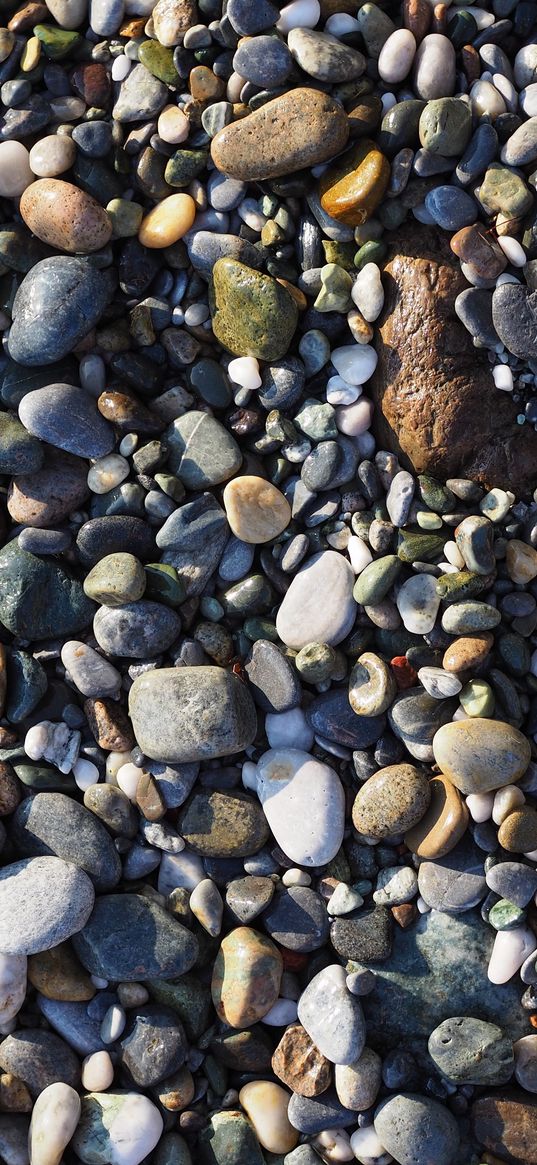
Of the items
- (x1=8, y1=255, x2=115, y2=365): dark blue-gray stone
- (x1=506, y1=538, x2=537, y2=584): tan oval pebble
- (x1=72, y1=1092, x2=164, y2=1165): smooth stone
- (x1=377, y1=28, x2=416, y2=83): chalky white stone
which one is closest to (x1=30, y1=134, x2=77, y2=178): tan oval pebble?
(x1=8, y1=255, x2=115, y2=365): dark blue-gray stone

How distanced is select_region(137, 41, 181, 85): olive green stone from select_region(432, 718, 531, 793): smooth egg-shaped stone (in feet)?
7.14

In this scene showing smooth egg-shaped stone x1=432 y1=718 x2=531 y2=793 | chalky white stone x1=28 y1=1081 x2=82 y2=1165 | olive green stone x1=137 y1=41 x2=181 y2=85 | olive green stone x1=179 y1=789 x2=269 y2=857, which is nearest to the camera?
chalky white stone x1=28 y1=1081 x2=82 y2=1165

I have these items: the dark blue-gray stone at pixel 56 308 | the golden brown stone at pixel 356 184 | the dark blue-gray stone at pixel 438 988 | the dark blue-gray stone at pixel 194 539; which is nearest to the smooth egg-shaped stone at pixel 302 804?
the dark blue-gray stone at pixel 438 988

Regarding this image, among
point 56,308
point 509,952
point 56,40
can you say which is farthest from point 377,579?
point 56,40

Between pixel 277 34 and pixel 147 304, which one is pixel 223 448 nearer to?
pixel 147 304

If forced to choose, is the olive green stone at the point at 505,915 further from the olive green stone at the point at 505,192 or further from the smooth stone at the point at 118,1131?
the olive green stone at the point at 505,192

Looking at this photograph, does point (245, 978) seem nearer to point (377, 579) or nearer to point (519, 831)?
point (519, 831)

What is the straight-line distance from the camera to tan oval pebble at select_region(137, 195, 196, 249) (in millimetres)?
2861

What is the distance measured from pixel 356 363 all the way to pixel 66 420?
0.90 meters

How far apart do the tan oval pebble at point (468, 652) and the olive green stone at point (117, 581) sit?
942 millimetres

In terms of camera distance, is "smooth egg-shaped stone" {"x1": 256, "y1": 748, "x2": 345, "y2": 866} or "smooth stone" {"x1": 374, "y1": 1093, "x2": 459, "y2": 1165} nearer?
"smooth stone" {"x1": 374, "y1": 1093, "x2": 459, "y2": 1165}

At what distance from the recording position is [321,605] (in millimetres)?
2795

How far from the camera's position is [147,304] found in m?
2.91

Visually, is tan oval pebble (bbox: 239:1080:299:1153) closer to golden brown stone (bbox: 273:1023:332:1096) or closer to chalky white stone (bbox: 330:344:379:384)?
golden brown stone (bbox: 273:1023:332:1096)
